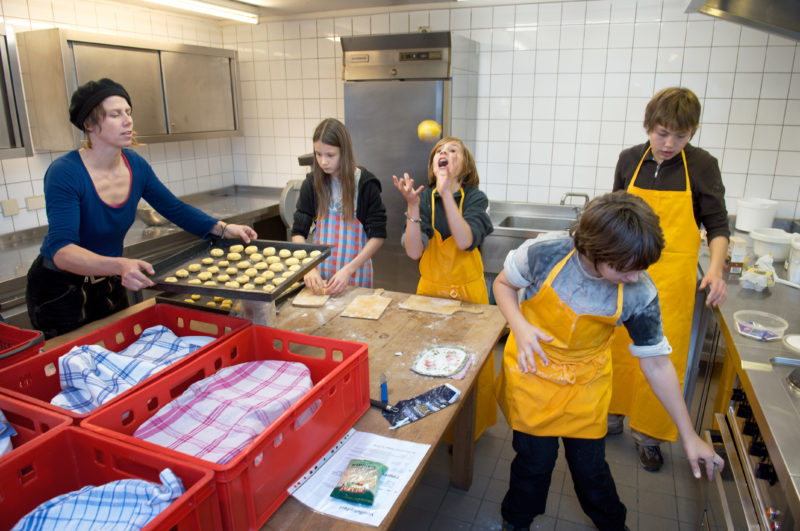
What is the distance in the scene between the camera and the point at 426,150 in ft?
10.9

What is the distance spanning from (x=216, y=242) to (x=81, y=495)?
4.54 ft

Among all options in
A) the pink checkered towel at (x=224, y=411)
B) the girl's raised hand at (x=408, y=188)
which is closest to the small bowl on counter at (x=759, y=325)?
the girl's raised hand at (x=408, y=188)

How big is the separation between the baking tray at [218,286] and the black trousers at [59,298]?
349mm

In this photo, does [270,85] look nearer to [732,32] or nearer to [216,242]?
[216,242]

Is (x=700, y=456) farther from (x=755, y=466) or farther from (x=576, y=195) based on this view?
(x=576, y=195)

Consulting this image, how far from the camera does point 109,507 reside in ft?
2.85

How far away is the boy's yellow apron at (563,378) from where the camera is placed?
1.51 meters

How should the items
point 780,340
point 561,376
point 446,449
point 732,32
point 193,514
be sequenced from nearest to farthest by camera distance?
point 193,514 < point 561,376 < point 780,340 < point 446,449 < point 732,32

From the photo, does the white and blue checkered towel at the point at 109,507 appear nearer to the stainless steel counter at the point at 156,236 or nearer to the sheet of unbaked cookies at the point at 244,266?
the sheet of unbaked cookies at the point at 244,266

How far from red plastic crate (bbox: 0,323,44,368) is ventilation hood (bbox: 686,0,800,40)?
8.61ft

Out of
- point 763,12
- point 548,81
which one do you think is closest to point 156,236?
point 548,81

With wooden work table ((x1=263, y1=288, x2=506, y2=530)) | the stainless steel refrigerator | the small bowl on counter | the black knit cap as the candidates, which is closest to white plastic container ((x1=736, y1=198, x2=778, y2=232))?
the small bowl on counter

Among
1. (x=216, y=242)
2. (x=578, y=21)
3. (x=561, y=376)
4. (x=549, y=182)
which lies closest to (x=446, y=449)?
(x=561, y=376)

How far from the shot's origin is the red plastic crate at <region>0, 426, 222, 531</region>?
87cm
